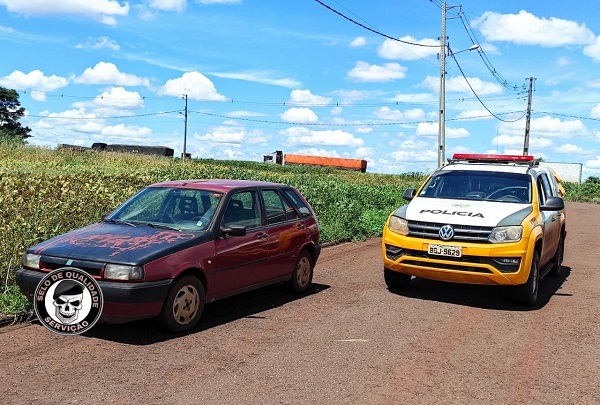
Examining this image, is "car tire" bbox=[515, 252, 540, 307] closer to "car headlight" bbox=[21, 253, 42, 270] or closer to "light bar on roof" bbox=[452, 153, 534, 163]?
"light bar on roof" bbox=[452, 153, 534, 163]

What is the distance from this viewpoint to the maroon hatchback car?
5.94 m

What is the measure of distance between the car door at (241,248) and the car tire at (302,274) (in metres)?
0.93

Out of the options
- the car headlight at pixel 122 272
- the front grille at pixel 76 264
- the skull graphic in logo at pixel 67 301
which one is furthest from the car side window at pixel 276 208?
the skull graphic in logo at pixel 67 301

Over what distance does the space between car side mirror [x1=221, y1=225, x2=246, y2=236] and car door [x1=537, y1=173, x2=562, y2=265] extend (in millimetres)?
4440

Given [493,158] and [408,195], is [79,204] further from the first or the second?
[493,158]

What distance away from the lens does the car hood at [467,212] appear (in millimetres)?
8073

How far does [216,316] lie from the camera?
727 cm

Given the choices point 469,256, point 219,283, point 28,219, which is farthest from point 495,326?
point 28,219

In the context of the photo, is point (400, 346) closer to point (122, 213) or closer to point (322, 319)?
point (322, 319)

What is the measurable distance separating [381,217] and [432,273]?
10912 mm

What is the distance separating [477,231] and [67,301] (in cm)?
501

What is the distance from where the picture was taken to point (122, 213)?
24.6 ft

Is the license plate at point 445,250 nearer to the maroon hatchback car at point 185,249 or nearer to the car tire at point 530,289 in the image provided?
the car tire at point 530,289

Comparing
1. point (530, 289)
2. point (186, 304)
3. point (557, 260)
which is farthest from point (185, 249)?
point (557, 260)
